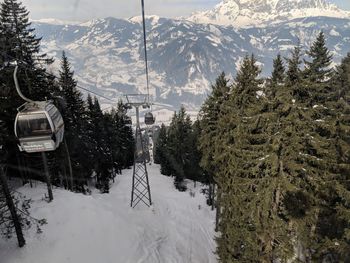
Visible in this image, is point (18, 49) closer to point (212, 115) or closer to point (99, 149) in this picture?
point (212, 115)

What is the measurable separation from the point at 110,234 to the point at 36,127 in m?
12.9

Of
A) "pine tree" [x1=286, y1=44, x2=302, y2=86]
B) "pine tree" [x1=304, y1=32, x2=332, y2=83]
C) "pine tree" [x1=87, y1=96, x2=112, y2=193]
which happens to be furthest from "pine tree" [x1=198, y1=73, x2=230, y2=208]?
"pine tree" [x1=87, y1=96, x2=112, y2=193]

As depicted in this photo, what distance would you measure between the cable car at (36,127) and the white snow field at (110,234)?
808cm

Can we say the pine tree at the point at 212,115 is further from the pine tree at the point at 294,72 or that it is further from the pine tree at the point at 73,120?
the pine tree at the point at 73,120

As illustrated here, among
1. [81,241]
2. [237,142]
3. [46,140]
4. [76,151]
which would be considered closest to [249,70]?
[237,142]

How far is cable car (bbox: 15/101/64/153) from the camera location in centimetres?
1435

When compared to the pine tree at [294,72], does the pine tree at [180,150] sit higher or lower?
lower

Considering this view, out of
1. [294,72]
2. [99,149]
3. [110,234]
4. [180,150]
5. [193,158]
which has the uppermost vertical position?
[294,72]

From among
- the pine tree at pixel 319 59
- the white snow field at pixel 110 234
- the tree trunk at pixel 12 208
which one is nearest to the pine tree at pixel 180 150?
the white snow field at pixel 110 234

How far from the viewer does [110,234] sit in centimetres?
2478

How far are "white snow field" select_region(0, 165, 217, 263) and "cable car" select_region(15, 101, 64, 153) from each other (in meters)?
8.08

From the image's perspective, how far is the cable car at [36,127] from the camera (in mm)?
14352

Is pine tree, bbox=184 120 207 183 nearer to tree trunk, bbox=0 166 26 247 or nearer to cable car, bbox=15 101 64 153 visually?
tree trunk, bbox=0 166 26 247

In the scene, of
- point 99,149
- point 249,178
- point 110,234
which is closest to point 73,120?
point 99,149
